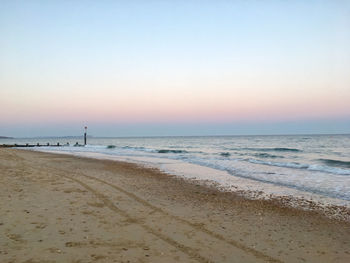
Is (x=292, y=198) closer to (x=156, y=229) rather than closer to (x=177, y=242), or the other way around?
(x=156, y=229)

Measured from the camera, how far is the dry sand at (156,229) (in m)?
4.30

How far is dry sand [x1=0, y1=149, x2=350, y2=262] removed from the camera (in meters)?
4.30

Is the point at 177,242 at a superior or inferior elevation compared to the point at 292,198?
superior

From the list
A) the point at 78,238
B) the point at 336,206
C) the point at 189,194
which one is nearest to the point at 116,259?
the point at 78,238

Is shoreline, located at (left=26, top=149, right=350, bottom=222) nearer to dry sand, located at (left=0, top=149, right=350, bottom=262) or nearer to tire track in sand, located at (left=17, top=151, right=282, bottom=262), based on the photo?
dry sand, located at (left=0, top=149, right=350, bottom=262)

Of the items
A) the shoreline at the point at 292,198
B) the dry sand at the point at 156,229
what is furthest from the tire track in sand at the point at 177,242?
the shoreline at the point at 292,198

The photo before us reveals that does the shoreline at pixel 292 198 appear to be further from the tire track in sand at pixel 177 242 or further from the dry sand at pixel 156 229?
the tire track in sand at pixel 177 242

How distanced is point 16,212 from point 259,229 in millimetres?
5764

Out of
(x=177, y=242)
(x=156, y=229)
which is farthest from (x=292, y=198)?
(x=177, y=242)

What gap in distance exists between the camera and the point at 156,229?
549 centimetres

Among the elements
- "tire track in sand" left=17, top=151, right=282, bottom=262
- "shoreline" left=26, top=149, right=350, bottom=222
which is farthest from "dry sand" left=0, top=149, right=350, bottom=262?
"shoreline" left=26, top=149, right=350, bottom=222

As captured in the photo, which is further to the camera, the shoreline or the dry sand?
the shoreline

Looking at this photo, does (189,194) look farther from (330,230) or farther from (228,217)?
(330,230)

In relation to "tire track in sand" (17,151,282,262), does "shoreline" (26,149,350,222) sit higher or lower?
lower
